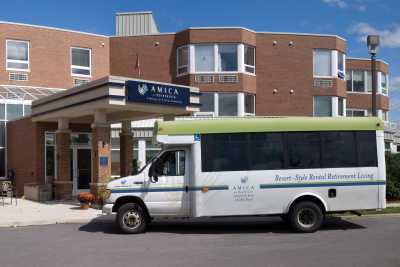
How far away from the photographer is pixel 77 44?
35125 millimetres

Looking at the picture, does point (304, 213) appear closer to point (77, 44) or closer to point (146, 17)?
point (77, 44)

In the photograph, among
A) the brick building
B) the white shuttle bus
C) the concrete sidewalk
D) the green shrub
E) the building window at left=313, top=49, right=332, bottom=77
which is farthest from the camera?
the building window at left=313, top=49, right=332, bottom=77

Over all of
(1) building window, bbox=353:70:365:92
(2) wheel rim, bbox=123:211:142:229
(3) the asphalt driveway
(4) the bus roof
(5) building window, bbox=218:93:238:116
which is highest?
(1) building window, bbox=353:70:365:92

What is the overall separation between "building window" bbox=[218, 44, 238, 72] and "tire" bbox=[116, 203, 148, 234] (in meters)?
20.8

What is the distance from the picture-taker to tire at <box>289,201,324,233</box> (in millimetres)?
13594

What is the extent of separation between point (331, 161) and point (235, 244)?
11.9 feet

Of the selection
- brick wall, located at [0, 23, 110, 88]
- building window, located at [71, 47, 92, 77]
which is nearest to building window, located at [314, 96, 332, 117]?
brick wall, located at [0, 23, 110, 88]

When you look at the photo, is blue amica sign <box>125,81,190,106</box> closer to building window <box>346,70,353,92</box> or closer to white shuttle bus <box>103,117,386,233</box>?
white shuttle bus <box>103,117,386,233</box>

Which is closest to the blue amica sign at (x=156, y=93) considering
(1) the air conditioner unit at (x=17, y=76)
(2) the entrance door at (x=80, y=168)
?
(2) the entrance door at (x=80, y=168)

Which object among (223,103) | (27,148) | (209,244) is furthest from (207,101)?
(209,244)

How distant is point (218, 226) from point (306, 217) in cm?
270

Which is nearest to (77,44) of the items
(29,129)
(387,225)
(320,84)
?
(29,129)

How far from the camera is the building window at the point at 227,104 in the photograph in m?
33.7

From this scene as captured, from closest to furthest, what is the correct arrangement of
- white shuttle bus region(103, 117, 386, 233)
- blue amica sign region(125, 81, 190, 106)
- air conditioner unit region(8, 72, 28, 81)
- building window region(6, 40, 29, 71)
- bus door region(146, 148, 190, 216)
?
white shuttle bus region(103, 117, 386, 233)
bus door region(146, 148, 190, 216)
blue amica sign region(125, 81, 190, 106)
air conditioner unit region(8, 72, 28, 81)
building window region(6, 40, 29, 71)
